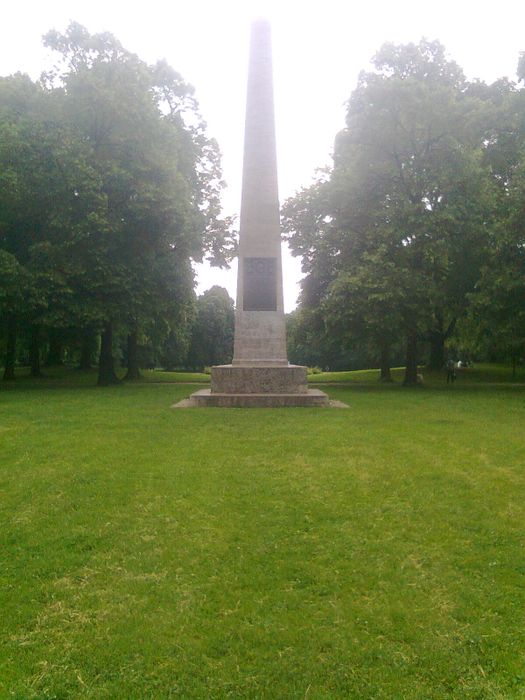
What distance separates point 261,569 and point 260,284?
513 inches

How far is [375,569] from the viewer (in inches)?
202

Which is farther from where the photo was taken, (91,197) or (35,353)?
(35,353)

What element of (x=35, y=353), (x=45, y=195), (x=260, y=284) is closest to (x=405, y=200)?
(x=260, y=284)

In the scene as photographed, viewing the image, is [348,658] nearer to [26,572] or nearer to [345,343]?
[26,572]

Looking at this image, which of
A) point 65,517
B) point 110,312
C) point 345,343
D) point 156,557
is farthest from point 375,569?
point 345,343

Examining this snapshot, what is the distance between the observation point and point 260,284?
57.5 feet

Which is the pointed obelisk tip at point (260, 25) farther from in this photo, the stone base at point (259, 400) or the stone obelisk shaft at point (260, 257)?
the stone base at point (259, 400)

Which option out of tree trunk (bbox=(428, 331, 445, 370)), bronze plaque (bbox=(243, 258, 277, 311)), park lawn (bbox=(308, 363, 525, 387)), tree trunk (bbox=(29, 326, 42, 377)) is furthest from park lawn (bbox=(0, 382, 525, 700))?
tree trunk (bbox=(428, 331, 445, 370))

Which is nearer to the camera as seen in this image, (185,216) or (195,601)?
(195,601)

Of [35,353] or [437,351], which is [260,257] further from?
[437,351]

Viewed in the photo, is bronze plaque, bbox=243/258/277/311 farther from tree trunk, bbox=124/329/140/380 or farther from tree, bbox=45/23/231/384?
tree trunk, bbox=124/329/140/380

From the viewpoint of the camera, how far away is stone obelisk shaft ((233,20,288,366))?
57.4ft

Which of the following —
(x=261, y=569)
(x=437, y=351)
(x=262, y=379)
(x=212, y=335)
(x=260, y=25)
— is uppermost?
(x=260, y=25)

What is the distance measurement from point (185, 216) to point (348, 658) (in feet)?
69.6
